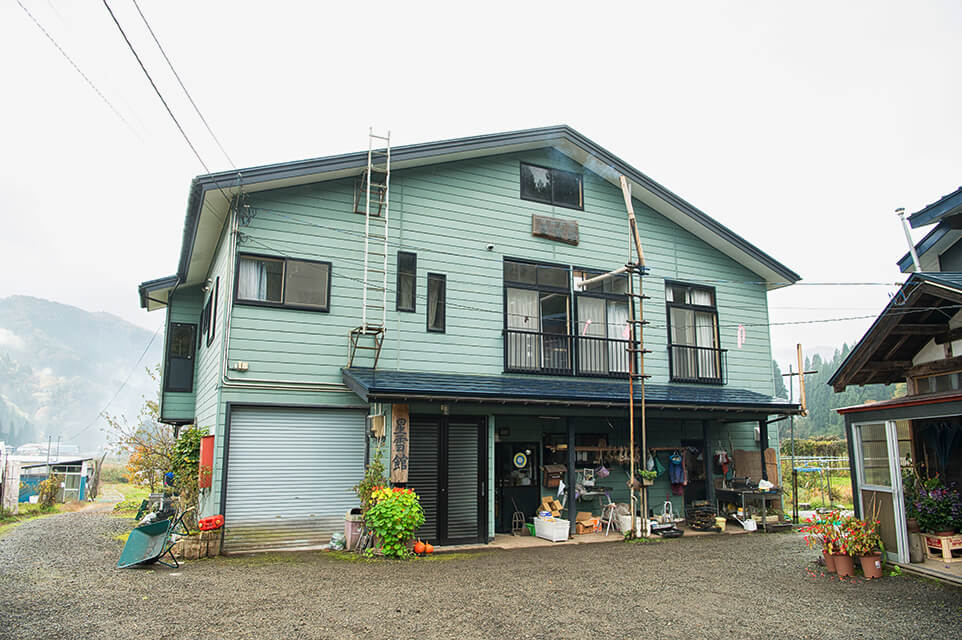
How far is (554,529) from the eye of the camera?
11.6 meters

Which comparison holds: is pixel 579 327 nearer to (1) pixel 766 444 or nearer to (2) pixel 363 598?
(1) pixel 766 444

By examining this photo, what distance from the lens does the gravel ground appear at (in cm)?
612

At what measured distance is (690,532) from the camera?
12.8 meters

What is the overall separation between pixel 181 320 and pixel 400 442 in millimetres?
8120

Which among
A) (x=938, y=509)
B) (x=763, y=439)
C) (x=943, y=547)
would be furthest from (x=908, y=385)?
(x=763, y=439)

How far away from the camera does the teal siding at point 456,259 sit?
11086mm

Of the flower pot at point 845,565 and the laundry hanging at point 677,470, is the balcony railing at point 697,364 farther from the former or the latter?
the flower pot at point 845,565

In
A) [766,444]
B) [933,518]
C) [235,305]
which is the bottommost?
[933,518]

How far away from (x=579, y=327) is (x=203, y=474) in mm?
7644

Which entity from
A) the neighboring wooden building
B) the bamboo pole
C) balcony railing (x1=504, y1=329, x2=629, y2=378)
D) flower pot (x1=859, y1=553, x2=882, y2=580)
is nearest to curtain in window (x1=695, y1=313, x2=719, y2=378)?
the bamboo pole

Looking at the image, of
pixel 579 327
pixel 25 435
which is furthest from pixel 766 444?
pixel 25 435

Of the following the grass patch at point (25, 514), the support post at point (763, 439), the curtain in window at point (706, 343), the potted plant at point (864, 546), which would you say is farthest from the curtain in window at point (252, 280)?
the support post at point (763, 439)

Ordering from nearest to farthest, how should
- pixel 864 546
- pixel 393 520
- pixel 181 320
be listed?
1. pixel 864 546
2. pixel 393 520
3. pixel 181 320

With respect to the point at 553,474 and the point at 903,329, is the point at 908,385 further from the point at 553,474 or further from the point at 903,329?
the point at 553,474
